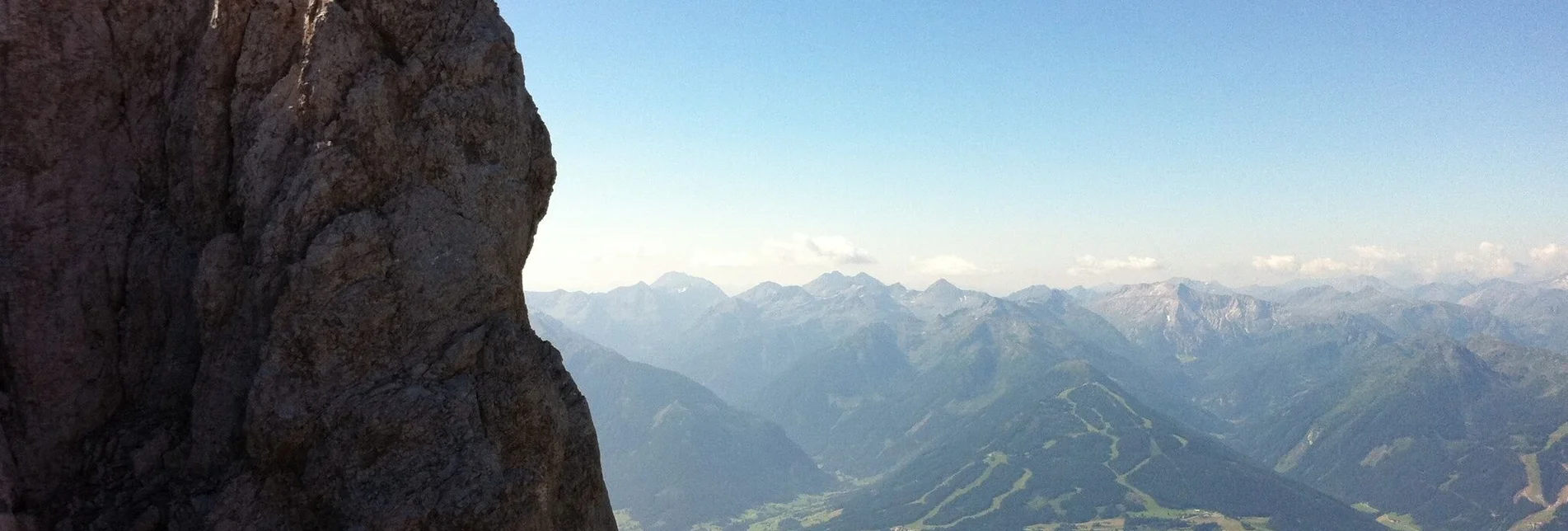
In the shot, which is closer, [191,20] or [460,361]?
[460,361]

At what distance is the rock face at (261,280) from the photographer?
722 inches

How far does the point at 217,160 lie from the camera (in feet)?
66.6

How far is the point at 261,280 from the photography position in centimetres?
1897

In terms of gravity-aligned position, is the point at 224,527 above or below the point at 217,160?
below

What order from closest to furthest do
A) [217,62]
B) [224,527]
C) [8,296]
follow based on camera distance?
[224,527] → [8,296] → [217,62]

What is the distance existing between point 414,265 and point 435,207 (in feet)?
5.80

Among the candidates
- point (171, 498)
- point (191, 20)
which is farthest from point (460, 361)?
point (191, 20)

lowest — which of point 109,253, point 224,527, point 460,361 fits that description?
point 224,527

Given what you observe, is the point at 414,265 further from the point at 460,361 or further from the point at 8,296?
the point at 8,296

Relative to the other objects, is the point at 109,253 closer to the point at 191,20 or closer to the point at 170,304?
the point at 170,304

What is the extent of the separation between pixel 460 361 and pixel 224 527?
249 inches

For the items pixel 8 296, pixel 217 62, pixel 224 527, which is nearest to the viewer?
pixel 224 527

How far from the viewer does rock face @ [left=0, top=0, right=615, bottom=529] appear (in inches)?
722

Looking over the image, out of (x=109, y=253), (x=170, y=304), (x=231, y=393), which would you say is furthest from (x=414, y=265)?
(x=109, y=253)
